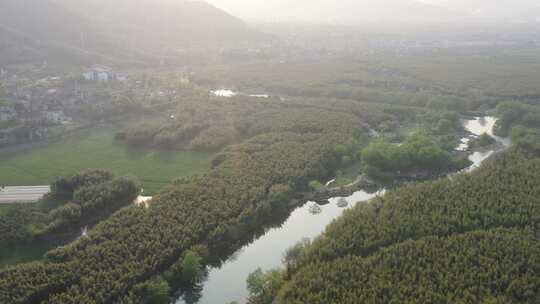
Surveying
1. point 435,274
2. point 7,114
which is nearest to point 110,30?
point 7,114

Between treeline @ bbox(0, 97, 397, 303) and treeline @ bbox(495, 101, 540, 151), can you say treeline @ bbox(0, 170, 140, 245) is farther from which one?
treeline @ bbox(495, 101, 540, 151)

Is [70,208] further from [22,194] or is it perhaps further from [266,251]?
[266,251]

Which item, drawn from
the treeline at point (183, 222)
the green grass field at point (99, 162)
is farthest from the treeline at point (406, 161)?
the green grass field at point (99, 162)

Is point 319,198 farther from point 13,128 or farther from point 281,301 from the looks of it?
point 13,128

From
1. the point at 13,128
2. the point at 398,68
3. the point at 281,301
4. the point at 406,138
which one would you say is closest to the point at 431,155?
the point at 406,138

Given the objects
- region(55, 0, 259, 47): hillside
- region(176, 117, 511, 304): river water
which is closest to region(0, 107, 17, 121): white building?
region(176, 117, 511, 304): river water
